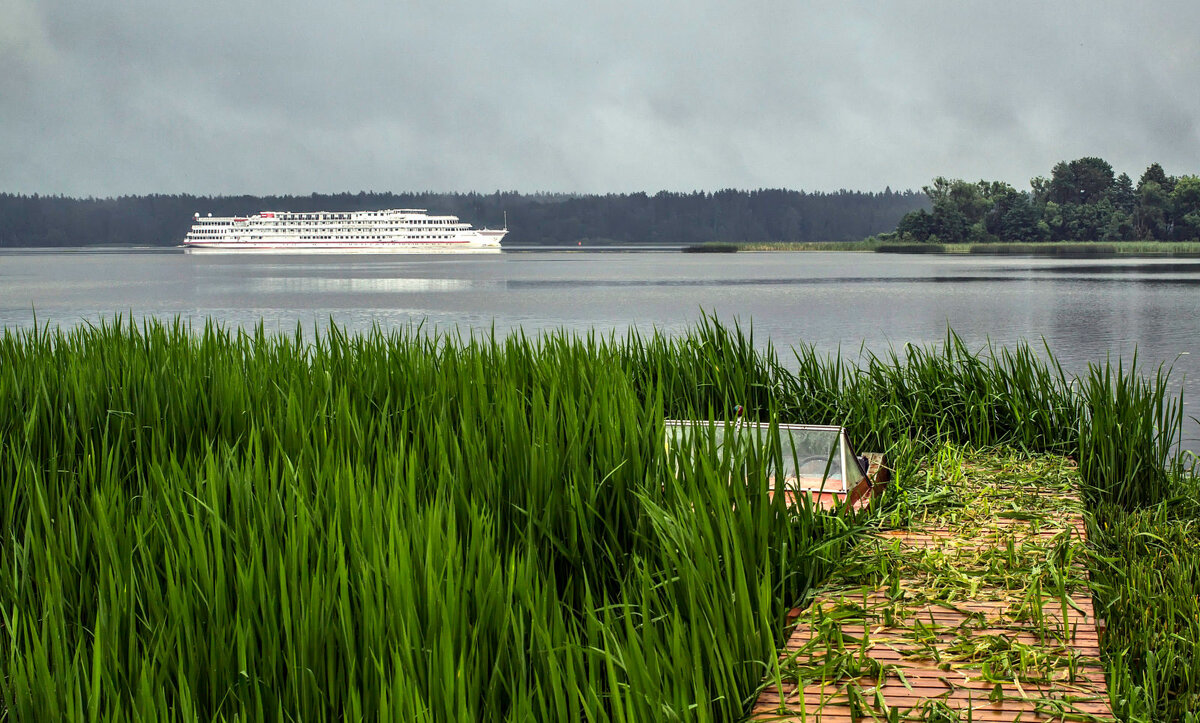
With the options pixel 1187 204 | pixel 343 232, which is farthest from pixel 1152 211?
pixel 343 232

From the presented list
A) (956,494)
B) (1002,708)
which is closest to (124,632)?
(1002,708)

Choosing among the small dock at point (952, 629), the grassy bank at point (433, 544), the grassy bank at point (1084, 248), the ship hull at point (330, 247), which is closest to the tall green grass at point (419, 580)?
the grassy bank at point (433, 544)

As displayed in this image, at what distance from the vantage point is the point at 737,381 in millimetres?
7652

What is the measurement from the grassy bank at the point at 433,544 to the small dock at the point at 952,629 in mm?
160

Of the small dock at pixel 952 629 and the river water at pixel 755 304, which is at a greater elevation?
the small dock at pixel 952 629

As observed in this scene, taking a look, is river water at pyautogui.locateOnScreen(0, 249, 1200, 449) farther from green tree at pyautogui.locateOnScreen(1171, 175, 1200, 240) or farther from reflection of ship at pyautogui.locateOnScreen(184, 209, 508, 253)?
reflection of ship at pyautogui.locateOnScreen(184, 209, 508, 253)

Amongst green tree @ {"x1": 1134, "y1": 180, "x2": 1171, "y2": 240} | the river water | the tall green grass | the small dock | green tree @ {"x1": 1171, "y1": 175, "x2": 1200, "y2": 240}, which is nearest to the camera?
the tall green grass

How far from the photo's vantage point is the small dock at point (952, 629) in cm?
318

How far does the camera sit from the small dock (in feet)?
10.4

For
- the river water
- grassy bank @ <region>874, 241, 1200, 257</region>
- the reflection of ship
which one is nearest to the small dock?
the river water

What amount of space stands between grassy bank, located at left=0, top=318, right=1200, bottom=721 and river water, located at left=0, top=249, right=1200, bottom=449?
9.48 metres

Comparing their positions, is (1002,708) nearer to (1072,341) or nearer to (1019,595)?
(1019,595)

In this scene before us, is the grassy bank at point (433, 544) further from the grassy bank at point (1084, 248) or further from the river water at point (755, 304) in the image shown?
the grassy bank at point (1084, 248)

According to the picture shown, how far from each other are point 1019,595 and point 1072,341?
85.7 feet
